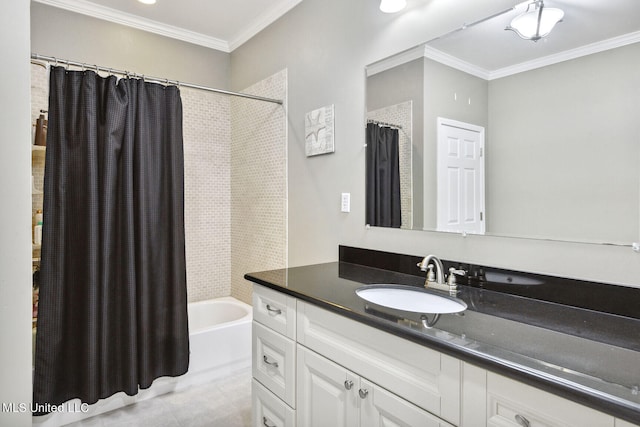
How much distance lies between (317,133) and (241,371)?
173 centimetres

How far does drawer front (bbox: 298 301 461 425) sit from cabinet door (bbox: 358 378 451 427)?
20 millimetres

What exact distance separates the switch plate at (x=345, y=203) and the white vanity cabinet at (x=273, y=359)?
682 millimetres

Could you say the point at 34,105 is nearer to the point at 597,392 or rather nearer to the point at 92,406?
the point at 92,406

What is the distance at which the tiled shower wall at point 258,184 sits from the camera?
104 inches

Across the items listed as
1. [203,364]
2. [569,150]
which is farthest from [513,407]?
[203,364]

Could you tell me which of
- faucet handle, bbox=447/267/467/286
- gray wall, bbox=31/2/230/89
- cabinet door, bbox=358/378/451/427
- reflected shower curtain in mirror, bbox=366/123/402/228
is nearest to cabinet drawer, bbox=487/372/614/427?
cabinet door, bbox=358/378/451/427

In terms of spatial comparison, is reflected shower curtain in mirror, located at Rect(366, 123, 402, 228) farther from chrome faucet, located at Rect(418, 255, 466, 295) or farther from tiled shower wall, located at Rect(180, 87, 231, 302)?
tiled shower wall, located at Rect(180, 87, 231, 302)

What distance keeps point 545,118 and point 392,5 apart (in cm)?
92

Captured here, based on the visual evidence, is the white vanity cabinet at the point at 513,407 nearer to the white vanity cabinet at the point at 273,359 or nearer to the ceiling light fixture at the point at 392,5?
the white vanity cabinet at the point at 273,359

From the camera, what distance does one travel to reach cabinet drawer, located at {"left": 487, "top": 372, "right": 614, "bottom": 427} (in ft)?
2.33

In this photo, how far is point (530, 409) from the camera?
2.57 feet

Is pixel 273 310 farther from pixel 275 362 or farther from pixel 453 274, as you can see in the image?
pixel 453 274

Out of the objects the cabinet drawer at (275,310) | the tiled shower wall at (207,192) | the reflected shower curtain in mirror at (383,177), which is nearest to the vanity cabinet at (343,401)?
the cabinet drawer at (275,310)

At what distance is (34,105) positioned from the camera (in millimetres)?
2400
